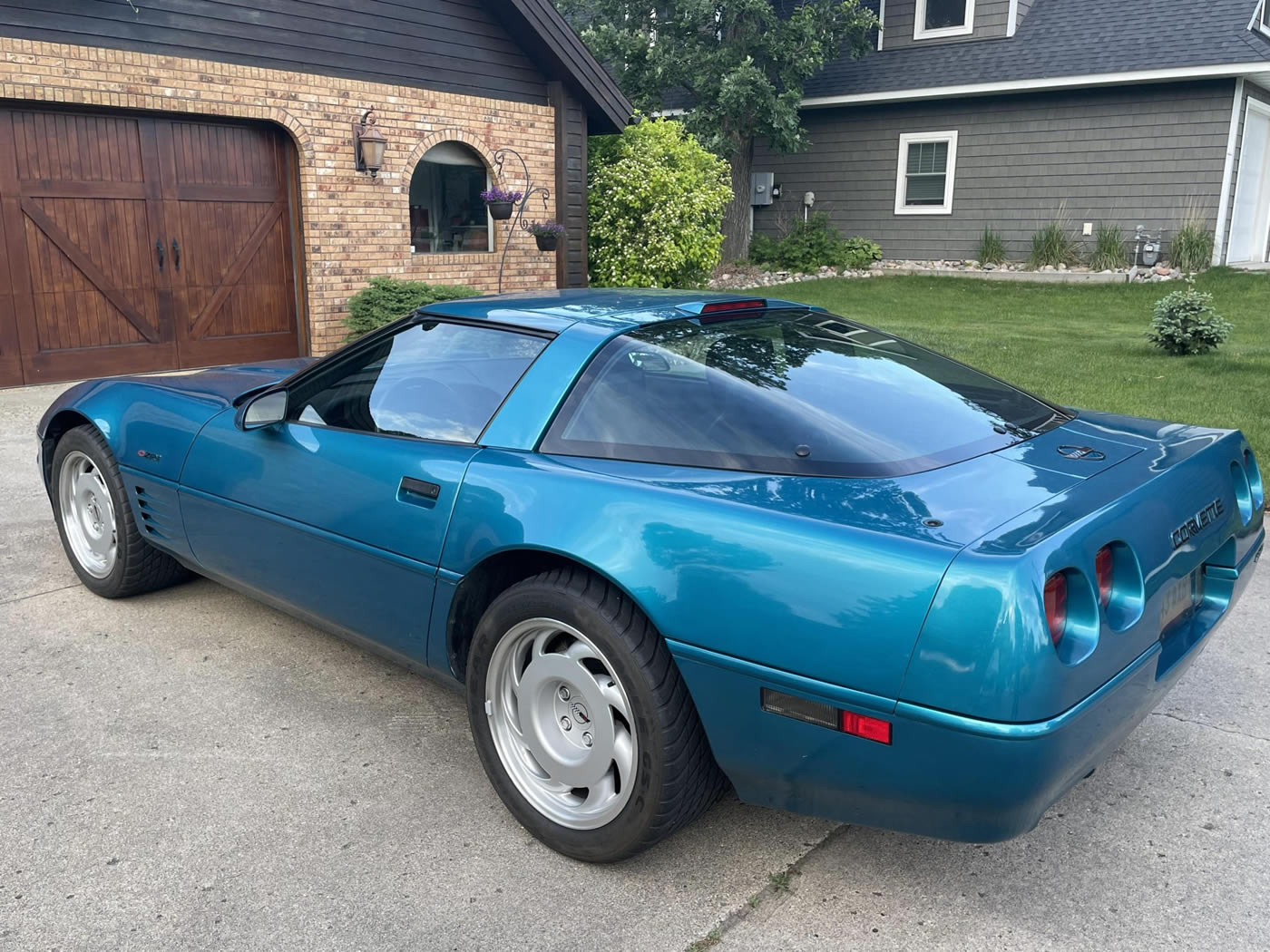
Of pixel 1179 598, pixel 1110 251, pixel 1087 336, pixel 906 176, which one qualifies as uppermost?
pixel 906 176

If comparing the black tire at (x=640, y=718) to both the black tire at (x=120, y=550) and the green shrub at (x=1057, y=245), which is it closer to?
the black tire at (x=120, y=550)

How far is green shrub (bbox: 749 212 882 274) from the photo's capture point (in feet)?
63.4

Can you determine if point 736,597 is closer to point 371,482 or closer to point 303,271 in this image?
point 371,482

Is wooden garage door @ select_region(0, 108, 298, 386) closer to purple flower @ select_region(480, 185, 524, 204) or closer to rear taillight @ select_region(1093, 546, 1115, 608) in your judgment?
purple flower @ select_region(480, 185, 524, 204)

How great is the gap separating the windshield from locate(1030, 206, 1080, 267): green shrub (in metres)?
15.6

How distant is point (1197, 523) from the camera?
2.67m

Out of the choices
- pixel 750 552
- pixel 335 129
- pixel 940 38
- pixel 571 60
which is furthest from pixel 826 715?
pixel 940 38

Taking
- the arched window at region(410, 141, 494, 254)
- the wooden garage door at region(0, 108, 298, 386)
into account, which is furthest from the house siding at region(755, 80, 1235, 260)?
the wooden garage door at region(0, 108, 298, 386)

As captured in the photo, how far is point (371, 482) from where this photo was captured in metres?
3.07

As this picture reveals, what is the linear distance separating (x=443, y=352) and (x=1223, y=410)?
6.52 meters

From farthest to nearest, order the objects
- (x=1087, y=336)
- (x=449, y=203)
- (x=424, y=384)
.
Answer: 1. (x=449, y=203)
2. (x=1087, y=336)
3. (x=424, y=384)

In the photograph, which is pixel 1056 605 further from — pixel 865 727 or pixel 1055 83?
pixel 1055 83

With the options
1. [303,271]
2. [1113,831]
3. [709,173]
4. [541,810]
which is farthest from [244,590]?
[709,173]

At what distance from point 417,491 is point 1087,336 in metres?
10.7
